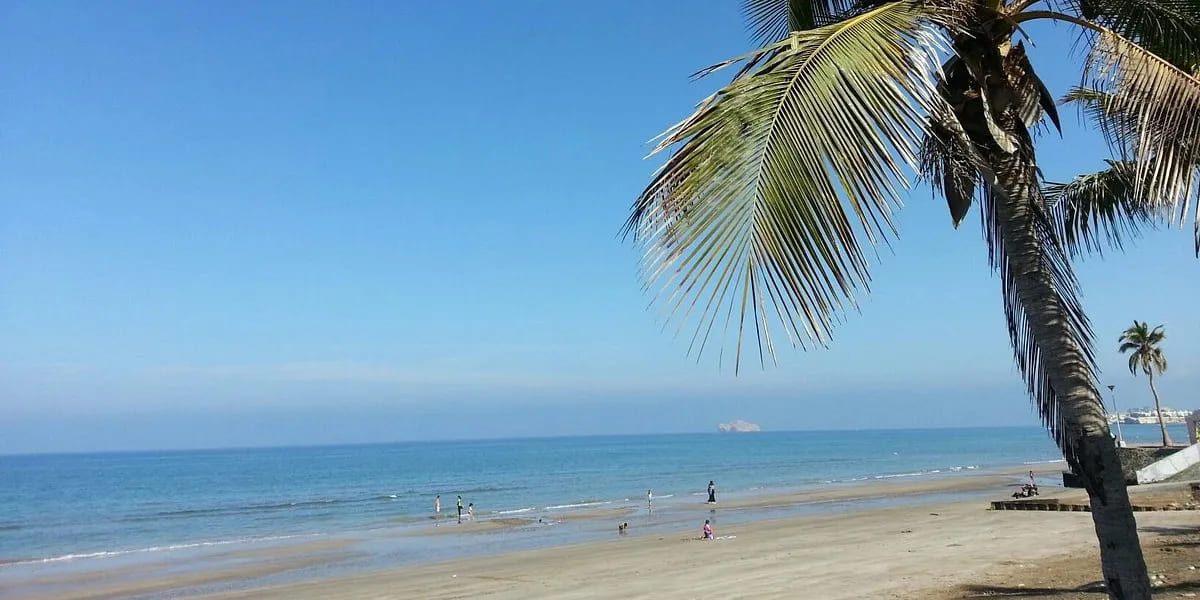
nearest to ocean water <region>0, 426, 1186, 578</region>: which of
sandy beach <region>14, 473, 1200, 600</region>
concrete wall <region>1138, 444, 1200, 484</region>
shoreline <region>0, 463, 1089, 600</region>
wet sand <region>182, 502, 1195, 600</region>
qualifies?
shoreline <region>0, 463, 1089, 600</region>

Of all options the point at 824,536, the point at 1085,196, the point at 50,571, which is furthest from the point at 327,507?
the point at 1085,196

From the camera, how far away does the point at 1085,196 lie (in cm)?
734

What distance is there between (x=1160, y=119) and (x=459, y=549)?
27477 millimetres

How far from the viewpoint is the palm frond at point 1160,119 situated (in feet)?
13.0

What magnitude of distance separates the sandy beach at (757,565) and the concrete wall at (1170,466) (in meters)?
1.76

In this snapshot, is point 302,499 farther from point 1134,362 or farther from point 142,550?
point 1134,362

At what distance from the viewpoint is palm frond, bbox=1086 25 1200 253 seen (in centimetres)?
397

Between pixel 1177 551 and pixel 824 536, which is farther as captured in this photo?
pixel 824 536

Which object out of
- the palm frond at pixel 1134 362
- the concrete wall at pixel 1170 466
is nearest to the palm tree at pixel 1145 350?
the palm frond at pixel 1134 362

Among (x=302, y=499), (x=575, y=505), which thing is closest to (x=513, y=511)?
(x=575, y=505)

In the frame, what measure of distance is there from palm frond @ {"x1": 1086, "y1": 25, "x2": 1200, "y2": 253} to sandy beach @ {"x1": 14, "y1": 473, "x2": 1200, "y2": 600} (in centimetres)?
929

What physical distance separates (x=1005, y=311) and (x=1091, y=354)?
22.3 inches

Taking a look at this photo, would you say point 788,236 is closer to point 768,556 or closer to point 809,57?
point 809,57

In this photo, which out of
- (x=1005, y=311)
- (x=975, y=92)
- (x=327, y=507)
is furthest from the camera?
(x=327, y=507)
